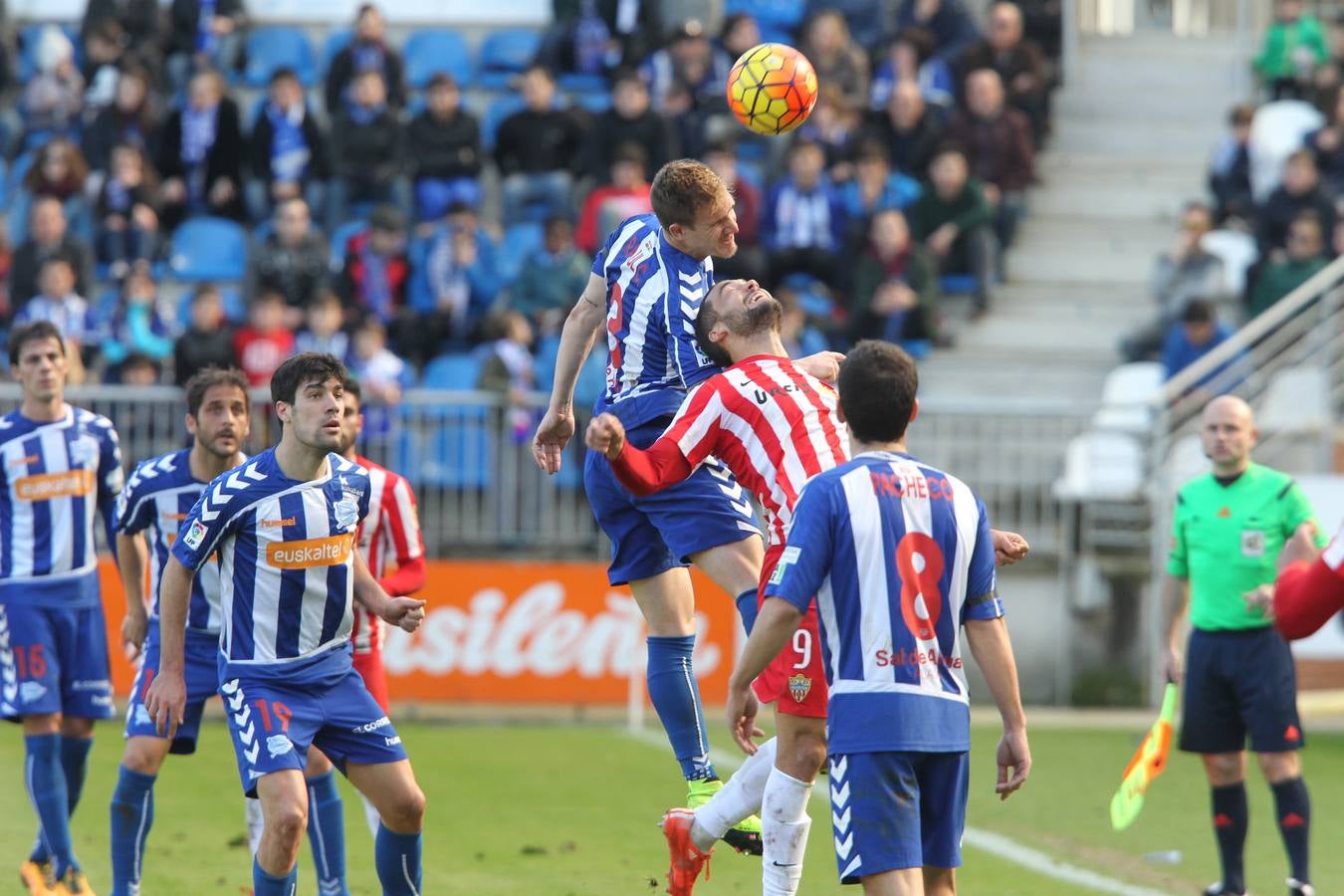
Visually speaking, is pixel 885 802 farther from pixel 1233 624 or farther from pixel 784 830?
pixel 1233 624

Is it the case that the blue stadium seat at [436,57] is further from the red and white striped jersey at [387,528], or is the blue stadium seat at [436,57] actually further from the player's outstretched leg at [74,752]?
the red and white striped jersey at [387,528]

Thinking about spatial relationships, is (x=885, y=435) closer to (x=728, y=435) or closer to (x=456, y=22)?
(x=728, y=435)

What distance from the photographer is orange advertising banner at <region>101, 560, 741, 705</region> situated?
1524cm

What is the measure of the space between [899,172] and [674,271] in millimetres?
11284

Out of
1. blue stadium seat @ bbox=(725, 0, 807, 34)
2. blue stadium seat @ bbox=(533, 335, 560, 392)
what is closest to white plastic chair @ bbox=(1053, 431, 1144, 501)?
blue stadium seat @ bbox=(533, 335, 560, 392)

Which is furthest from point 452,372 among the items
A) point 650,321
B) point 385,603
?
point 385,603

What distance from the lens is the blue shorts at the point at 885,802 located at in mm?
5637

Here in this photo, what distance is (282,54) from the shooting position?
20.5 metres

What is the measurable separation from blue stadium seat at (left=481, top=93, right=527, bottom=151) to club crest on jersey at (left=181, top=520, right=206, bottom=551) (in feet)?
40.9

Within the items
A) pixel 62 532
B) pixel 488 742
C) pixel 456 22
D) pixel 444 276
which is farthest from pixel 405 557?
pixel 456 22

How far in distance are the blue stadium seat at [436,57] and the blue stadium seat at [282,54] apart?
100 centimetres

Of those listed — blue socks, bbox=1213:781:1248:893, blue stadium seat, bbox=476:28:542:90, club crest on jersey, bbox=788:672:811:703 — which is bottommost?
blue socks, bbox=1213:781:1248:893

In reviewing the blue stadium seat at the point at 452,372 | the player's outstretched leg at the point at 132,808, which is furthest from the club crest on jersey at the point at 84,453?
the blue stadium seat at the point at 452,372

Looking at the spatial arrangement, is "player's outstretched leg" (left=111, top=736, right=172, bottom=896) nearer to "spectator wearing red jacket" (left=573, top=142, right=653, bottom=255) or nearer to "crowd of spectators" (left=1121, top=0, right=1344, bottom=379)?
"spectator wearing red jacket" (left=573, top=142, right=653, bottom=255)
